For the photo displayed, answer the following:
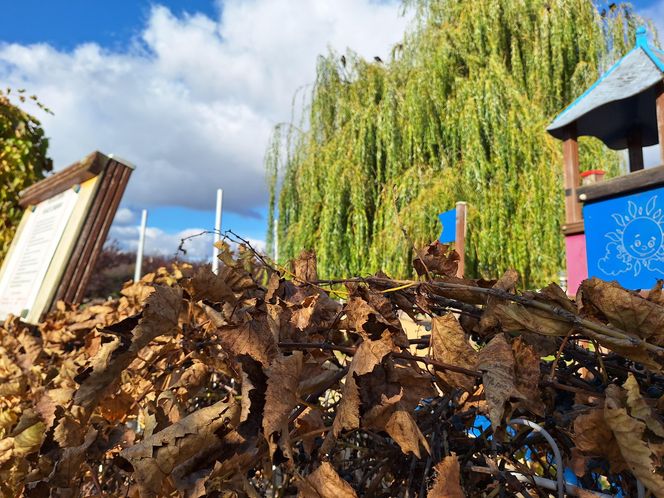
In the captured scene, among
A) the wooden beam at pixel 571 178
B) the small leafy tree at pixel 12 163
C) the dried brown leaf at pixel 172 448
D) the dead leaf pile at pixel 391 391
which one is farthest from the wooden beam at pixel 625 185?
the small leafy tree at pixel 12 163

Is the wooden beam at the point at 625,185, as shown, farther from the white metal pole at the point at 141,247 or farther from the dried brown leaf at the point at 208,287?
the white metal pole at the point at 141,247

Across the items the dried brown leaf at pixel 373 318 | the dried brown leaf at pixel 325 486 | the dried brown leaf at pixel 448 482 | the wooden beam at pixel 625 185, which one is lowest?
the dried brown leaf at pixel 325 486

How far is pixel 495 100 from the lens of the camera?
6.43 metres

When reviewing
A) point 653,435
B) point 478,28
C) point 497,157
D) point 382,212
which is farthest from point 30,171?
point 478,28

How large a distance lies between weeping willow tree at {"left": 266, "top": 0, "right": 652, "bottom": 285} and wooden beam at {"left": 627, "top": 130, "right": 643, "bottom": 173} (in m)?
2.05

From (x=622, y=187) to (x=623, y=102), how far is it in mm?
925

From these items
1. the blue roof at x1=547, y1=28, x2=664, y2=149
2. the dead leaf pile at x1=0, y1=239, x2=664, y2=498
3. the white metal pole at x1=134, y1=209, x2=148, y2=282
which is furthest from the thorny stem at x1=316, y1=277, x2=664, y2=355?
the white metal pole at x1=134, y1=209, x2=148, y2=282

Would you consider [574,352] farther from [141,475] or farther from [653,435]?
[141,475]

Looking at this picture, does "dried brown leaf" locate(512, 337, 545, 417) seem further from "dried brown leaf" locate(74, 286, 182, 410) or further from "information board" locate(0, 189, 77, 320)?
"information board" locate(0, 189, 77, 320)

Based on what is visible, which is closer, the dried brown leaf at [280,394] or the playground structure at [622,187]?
the dried brown leaf at [280,394]

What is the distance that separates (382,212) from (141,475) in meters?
6.42

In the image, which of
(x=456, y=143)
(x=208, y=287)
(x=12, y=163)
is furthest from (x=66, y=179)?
(x=456, y=143)

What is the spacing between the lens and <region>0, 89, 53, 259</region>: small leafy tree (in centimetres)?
331

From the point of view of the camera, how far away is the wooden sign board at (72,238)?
233 cm
